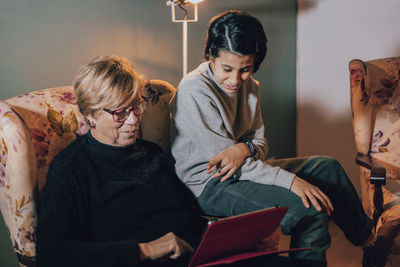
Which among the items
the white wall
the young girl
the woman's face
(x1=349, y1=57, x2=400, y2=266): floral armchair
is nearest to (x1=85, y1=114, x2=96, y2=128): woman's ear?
the woman's face

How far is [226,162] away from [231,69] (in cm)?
32

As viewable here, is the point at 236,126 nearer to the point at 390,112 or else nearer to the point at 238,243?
the point at 238,243

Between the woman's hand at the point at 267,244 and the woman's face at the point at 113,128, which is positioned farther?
the woman's hand at the point at 267,244

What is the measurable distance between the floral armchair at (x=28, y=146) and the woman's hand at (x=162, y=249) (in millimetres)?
340

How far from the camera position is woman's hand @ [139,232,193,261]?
38.1 inches

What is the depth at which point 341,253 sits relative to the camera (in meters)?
2.14

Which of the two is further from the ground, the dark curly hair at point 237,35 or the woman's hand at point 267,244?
the dark curly hair at point 237,35

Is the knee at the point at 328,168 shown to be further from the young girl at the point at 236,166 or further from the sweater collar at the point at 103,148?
the sweater collar at the point at 103,148

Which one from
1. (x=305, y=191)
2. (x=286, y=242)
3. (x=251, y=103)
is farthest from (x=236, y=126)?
(x=286, y=242)

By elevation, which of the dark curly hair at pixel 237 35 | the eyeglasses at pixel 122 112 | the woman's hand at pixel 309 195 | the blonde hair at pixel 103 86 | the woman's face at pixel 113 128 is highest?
the dark curly hair at pixel 237 35

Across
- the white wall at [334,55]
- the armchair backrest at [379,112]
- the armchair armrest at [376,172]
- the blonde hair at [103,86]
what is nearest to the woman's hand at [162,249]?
the blonde hair at [103,86]

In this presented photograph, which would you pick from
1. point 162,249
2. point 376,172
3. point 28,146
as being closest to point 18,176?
point 28,146

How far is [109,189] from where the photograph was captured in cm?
105

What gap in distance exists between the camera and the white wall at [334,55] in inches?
96.0
